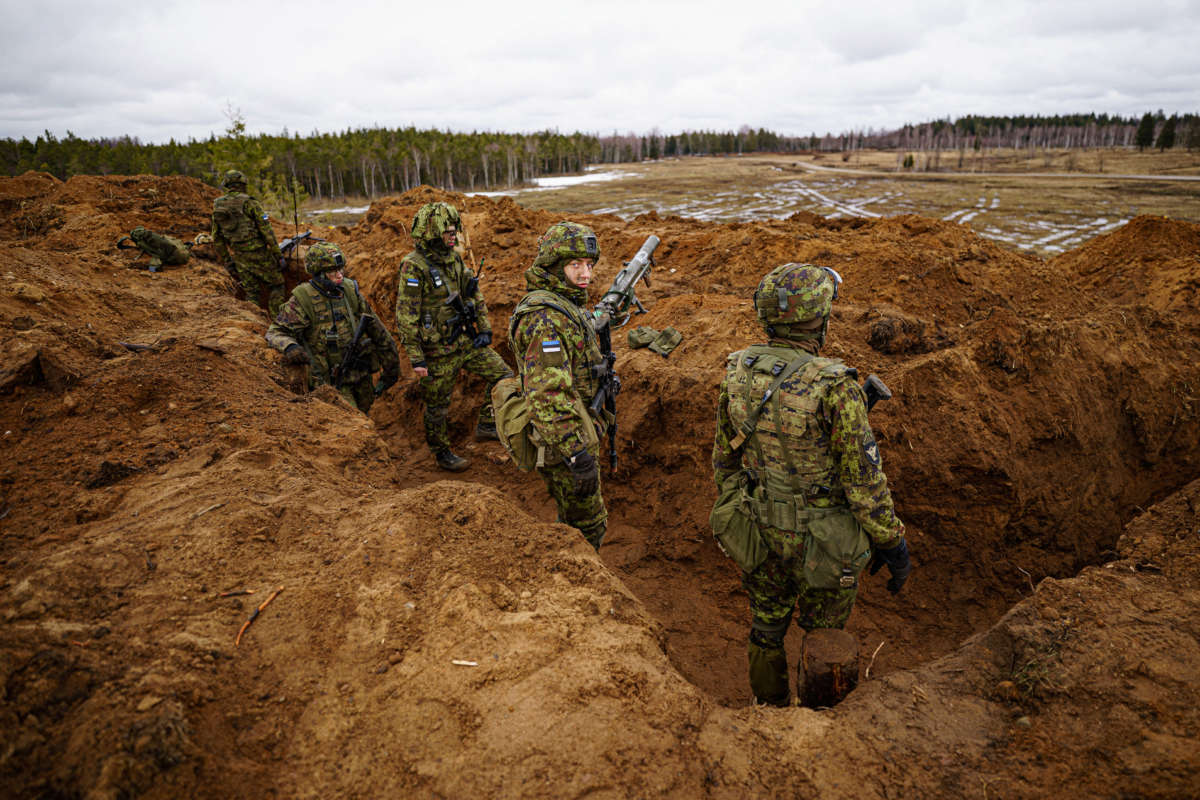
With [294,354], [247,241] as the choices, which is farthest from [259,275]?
[294,354]

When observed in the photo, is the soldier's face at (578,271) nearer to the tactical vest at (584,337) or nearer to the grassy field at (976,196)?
the tactical vest at (584,337)

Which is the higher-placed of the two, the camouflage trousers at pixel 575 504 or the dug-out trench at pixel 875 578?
the camouflage trousers at pixel 575 504

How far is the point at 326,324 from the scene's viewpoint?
18.5ft

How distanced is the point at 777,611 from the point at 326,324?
4964 millimetres

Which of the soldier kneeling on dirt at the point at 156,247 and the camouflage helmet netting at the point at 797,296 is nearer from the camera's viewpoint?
the camouflage helmet netting at the point at 797,296

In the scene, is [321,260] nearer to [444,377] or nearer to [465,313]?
[465,313]

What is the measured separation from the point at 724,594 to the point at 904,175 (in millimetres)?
61705

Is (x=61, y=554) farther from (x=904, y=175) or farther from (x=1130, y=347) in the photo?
(x=904, y=175)

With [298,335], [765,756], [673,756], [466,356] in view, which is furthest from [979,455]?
[298,335]

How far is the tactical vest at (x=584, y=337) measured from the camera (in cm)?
354

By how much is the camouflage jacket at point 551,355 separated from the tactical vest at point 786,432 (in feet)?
3.26

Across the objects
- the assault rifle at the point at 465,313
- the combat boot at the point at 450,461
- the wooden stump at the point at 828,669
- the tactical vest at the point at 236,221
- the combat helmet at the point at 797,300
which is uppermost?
the tactical vest at the point at 236,221

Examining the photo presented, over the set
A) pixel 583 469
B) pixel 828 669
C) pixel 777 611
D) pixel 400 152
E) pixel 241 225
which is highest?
pixel 400 152

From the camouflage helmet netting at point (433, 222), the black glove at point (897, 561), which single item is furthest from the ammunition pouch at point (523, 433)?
the camouflage helmet netting at point (433, 222)
